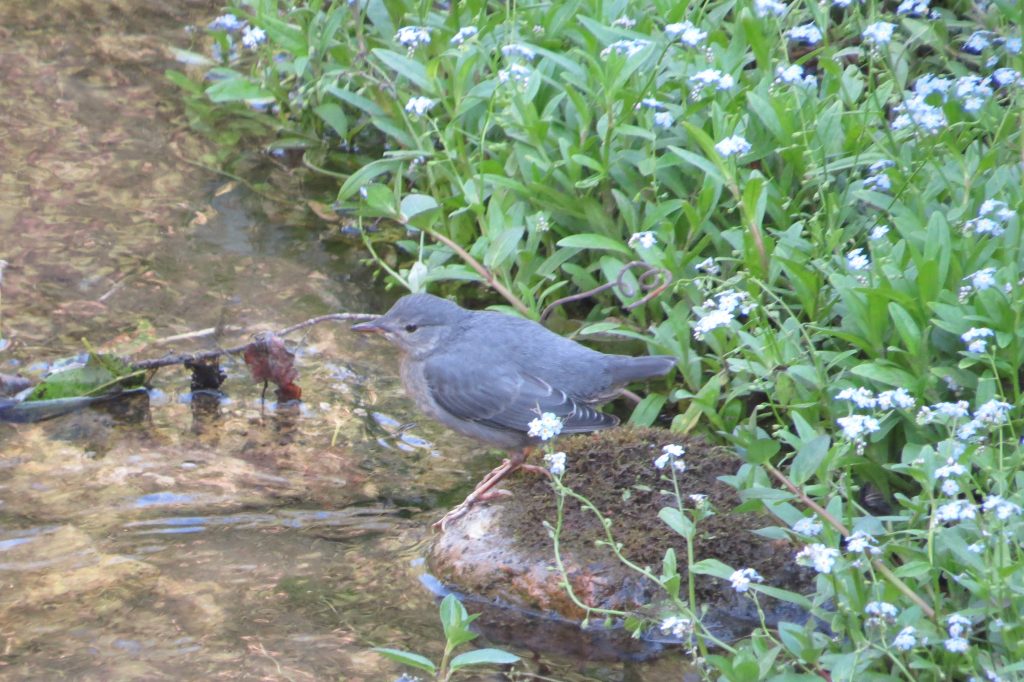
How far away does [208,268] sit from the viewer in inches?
274

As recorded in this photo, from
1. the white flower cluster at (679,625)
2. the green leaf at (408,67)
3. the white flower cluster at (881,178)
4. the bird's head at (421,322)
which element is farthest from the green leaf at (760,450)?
the green leaf at (408,67)

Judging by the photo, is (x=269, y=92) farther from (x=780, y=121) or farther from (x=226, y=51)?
(x=780, y=121)

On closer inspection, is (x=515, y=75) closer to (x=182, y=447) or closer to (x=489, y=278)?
(x=489, y=278)

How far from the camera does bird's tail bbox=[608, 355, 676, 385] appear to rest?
516 centimetres

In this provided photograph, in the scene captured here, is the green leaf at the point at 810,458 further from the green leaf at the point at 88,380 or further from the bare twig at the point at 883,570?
the green leaf at the point at 88,380

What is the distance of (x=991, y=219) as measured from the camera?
4.90 m

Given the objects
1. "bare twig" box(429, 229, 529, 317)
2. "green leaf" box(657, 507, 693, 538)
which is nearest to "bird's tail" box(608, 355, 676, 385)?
"bare twig" box(429, 229, 529, 317)

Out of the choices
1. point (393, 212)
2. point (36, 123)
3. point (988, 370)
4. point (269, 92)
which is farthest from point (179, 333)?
point (988, 370)

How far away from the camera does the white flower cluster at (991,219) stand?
4.59m

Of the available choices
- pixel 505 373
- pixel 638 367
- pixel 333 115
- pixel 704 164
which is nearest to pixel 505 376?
pixel 505 373

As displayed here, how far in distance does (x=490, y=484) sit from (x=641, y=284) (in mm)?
1156

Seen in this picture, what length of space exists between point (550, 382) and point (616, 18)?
2.16 m

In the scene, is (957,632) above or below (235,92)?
above

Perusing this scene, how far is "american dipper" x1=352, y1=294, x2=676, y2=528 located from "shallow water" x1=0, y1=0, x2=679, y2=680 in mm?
337
